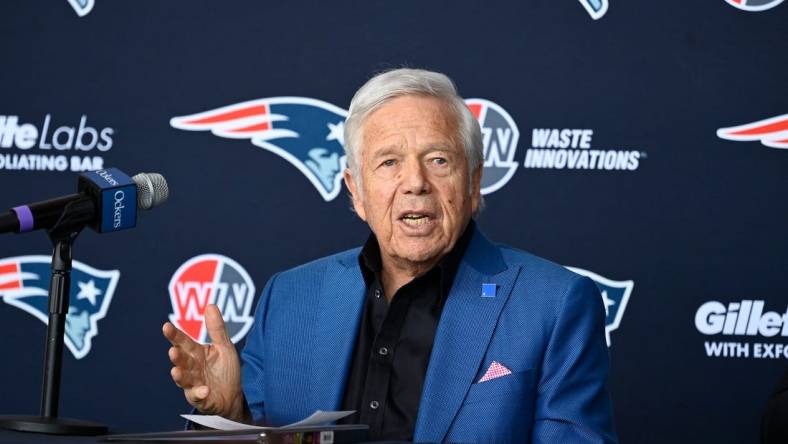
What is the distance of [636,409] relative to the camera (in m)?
3.37

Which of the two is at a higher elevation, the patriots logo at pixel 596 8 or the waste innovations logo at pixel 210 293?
the patriots logo at pixel 596 8

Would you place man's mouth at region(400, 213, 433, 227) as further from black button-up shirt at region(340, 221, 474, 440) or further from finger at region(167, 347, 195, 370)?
finger at region(167, 347, 195, 370)

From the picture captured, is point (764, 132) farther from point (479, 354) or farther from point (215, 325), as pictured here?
point (215, 325)

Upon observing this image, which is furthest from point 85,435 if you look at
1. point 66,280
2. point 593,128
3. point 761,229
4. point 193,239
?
point 761,229

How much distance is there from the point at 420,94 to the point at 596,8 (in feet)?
4.29

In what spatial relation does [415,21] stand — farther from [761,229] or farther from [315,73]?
[761,229]

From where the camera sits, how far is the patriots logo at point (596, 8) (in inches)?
135

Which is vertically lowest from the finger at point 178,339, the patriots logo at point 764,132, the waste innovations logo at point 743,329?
the finger at point 178,339

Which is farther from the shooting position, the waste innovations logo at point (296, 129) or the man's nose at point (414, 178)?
the waste innovations logo at point (296, 129)

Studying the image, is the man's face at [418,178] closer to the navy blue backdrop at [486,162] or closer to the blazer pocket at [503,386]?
the blazer pocket at [503,386]

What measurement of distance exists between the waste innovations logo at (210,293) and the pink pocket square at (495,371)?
151 centimetres

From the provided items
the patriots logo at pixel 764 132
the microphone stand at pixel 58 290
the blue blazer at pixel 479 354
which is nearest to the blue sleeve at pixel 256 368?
the blue blazer at pixel 479 354

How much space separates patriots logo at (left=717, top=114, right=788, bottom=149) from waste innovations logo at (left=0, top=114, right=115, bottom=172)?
2.06 metres

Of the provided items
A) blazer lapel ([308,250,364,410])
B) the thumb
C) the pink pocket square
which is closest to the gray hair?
blazer lapel ([308,250,364,410])
